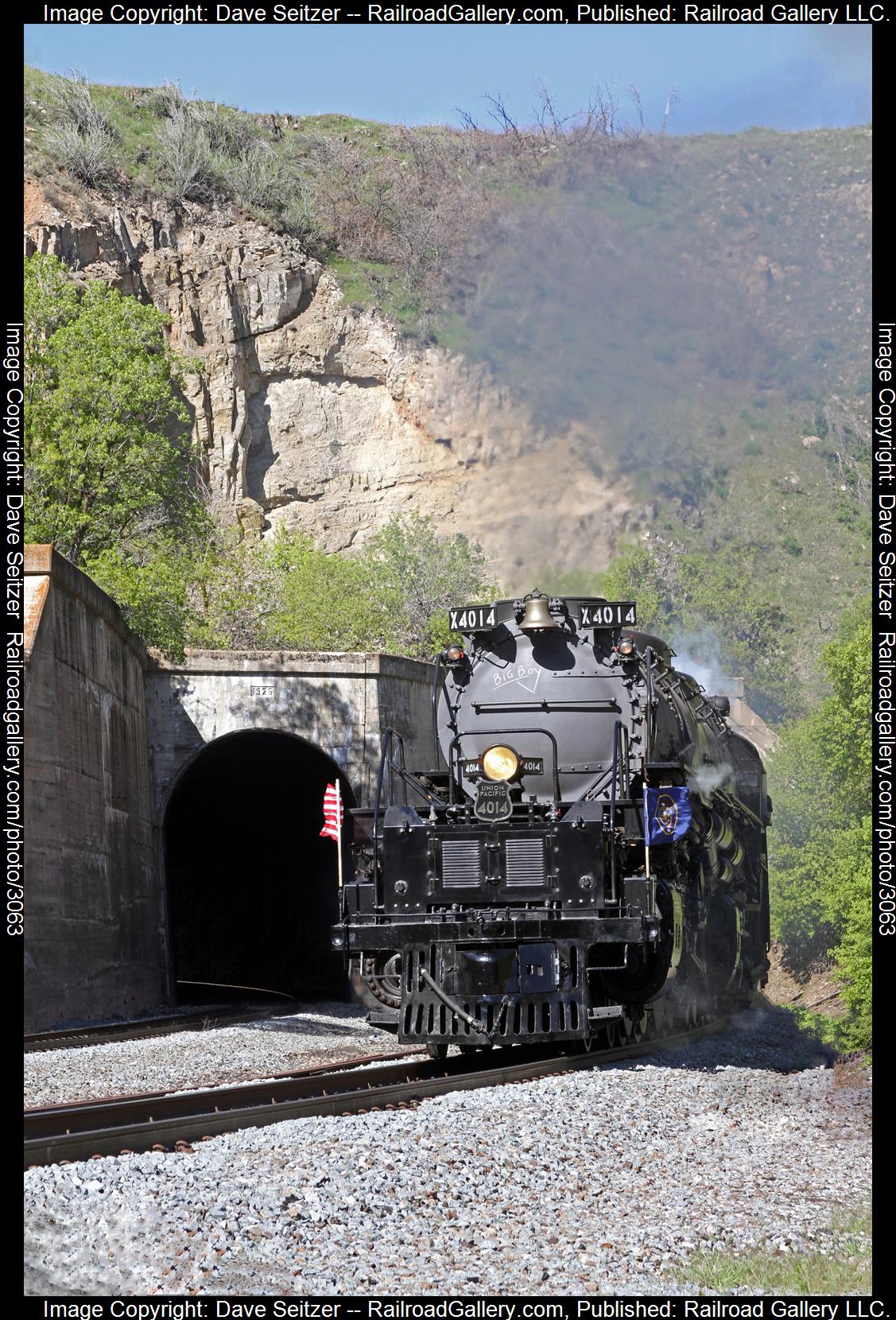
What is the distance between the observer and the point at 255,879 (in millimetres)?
31156

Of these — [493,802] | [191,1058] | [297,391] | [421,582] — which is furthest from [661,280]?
[297,391]

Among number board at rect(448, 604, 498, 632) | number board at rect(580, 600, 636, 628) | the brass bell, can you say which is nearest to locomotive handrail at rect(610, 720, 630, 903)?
number board at rect(580, 600, 636, 628)

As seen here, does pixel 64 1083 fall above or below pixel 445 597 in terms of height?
below

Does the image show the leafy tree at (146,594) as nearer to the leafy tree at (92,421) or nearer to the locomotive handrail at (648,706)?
the leafy tree at (92,421)

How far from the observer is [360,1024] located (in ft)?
61.1

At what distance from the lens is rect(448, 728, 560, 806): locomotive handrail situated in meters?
11.3

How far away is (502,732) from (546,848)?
1.57m

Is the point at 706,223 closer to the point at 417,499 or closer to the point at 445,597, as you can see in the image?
the point at 445,597

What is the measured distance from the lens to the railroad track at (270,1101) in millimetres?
6676

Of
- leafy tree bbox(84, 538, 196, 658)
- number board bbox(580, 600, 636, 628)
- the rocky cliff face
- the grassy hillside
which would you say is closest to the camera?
number board bbox(580, 600, 636, 628)

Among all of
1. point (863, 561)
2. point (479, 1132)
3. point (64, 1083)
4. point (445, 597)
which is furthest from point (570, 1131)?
point (863, 561)

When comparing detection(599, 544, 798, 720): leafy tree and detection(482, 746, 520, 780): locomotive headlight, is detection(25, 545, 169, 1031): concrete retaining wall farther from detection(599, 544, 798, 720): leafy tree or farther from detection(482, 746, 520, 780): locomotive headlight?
detection(599, 544, 798, 720): leafy tree

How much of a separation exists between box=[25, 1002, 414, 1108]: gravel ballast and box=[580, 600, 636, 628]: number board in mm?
5071
